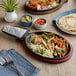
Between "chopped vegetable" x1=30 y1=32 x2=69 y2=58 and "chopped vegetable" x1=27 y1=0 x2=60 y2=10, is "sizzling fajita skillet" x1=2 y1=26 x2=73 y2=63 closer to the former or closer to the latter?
"chopped vegetable" x1=30 y1=32 x2=69 y2=58

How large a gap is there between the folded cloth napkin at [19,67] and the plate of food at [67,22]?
25.8 inches

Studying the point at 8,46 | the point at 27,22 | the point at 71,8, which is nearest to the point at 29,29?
the point at 27,22

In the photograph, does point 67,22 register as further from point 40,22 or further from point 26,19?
point 26,19

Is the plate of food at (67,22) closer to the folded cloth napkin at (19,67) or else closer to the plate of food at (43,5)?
the plate of food at (43,5)

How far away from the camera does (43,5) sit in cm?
253

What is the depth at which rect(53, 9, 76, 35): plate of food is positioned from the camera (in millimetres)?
2070

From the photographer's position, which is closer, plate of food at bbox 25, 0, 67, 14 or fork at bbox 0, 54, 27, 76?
fork at bbox 0, 54, 27, 76

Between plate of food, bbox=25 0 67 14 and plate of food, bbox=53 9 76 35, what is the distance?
0.65ft

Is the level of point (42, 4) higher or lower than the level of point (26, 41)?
higher

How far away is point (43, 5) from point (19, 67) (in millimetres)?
1205

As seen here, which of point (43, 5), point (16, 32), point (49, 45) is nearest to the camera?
point (49, 45)

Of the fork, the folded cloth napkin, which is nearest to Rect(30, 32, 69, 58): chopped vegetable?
the folded cloth napkin

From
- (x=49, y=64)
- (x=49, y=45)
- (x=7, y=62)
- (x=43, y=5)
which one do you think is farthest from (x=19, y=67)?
(x=43, y=5)

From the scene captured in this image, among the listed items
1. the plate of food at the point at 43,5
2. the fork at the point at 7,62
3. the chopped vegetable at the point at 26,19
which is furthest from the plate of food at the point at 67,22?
the fork at the point at 7,62
